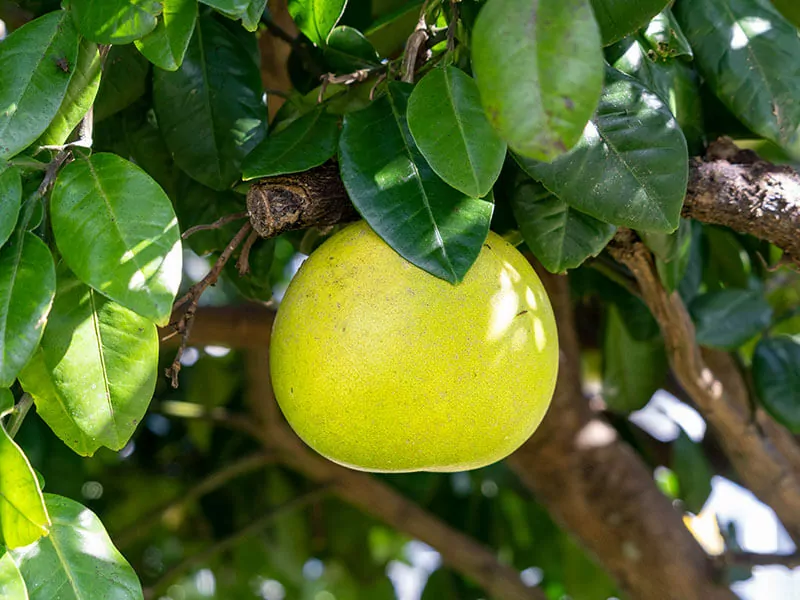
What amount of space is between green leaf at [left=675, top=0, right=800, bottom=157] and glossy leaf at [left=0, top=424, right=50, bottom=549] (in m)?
0.63

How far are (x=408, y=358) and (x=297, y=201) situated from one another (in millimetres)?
159

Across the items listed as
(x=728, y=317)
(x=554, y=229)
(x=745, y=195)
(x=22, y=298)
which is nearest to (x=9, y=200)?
(x=22, y=298)

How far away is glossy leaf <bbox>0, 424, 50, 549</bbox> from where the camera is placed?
0.55 meters

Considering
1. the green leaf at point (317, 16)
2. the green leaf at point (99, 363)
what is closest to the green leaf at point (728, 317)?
the green leaf at point (317, 16)

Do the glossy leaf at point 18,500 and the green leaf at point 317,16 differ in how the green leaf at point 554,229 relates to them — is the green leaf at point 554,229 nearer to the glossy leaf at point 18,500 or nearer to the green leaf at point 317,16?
the green leaf at point 317,16

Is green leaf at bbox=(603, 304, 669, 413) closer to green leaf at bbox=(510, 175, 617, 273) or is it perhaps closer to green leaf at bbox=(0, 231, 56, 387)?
green leaf at bbox=(510, 175, 617, 273)

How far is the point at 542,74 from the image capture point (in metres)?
0.50

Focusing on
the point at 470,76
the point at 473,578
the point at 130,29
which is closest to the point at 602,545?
the point at 473,578

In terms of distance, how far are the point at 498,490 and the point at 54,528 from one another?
147 centimetres

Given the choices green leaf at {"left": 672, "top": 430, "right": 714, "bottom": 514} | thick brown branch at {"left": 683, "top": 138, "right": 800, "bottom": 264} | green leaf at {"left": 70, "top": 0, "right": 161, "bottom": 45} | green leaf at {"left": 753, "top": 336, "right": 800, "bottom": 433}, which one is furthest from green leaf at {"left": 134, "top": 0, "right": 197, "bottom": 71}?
green leaf at {"left": 672, "top": 430, "right": 714, "bottom": 514}

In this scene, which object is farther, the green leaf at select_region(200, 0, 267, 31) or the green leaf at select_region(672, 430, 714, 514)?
the green leaf at select_region(672, 430, 714, 514)

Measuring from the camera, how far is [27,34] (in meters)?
0.66

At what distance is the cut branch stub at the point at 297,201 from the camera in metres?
0.73

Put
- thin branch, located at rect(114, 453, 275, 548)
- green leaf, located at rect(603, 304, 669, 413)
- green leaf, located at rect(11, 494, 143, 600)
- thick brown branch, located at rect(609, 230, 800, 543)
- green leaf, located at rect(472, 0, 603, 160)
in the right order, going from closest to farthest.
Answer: green leaf, located at rect(472, 0, 603, 160) < green leaf, located at rect(11, 494, 143, 600) < thick brown branch, located at rect(609, 230, 800, 543) < green leaf, located at rect(603, 304, 669, 413) < thin branch, located at rect(114, 453, 275, 548)
